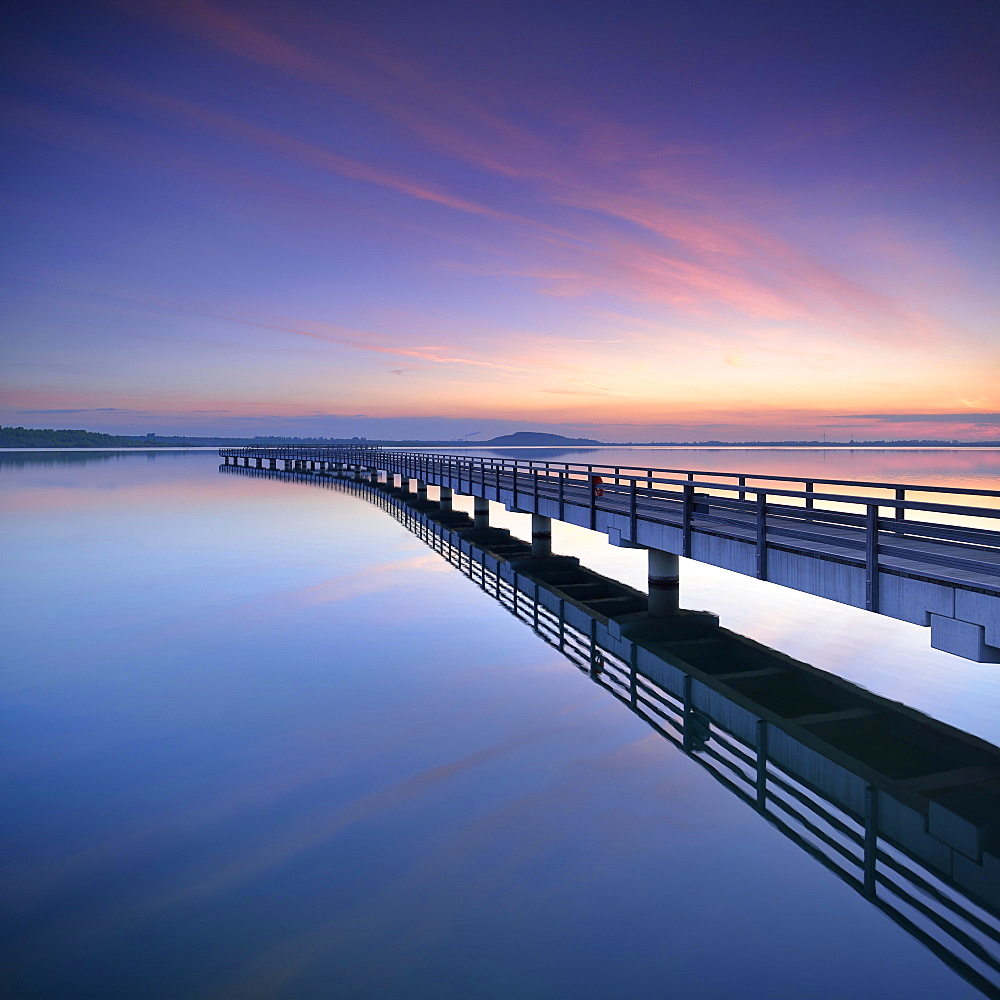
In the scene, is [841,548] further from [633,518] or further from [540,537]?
[540,537]

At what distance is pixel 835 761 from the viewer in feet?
30.8

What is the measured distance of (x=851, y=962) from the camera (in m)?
6.15

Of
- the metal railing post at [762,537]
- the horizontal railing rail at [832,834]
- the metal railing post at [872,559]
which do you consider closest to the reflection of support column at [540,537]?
the horizontal railing rail at [832,834]

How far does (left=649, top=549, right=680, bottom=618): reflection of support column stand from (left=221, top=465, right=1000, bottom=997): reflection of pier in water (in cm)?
49

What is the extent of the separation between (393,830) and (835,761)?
6150 mm

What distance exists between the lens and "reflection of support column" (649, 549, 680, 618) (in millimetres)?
17594

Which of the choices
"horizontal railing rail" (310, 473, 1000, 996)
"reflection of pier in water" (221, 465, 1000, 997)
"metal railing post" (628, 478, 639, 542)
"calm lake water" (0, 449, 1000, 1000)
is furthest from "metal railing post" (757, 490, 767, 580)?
→ "metal railing post" (628, 478, 639, 542)

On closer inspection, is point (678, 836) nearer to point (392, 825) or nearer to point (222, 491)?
point (392, 825)

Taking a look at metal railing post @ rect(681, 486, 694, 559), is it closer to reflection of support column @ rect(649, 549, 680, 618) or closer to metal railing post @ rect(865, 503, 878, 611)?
reflection of support column @ rect(649, 549, 680, 618)

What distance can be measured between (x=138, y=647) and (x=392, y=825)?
1117cm

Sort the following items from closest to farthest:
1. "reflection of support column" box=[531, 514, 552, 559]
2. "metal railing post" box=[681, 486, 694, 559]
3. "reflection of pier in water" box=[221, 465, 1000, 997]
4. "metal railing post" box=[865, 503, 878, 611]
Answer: "reflection of pier in water" box=[221, 465, 1000, 997]
"metal railing post" box=[865, 503, 878, 611]
"metal railing post" box=[681, 486, 694, 559]
"reflection of support column" box=[531, 514, 552, 559]

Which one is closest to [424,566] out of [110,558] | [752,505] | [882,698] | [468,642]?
[468,642]

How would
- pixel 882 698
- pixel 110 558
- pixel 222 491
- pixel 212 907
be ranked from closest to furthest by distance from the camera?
1. pixel 212 907
2. pixel 882 698
3. pixel 110 558
4. pixel 222 491

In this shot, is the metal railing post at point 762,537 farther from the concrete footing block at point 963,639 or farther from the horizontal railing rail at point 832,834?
the concrete footing block at point 963,639
